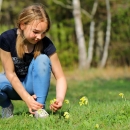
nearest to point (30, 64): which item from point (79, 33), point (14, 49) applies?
point (14, 49)

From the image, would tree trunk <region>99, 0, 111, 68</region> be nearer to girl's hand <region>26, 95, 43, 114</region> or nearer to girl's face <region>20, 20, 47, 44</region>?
girl's face <region>20, 20, 47, 44</region>

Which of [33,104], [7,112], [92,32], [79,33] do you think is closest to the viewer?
[33,104]

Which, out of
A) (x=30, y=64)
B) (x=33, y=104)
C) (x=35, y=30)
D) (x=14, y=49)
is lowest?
(x=33, y=104)

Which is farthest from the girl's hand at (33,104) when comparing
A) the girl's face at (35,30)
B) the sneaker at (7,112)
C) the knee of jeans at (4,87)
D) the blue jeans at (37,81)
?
the girl's face at (35,30)

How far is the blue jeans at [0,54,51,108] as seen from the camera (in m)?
4.78

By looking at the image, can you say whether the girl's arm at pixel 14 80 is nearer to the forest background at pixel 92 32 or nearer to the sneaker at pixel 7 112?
the sneaker at pixel 7 112

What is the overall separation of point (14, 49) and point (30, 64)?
0.26m

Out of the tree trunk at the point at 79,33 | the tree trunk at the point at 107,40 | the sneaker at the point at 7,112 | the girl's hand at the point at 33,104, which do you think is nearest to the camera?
the girl's hand at the point at 33,104

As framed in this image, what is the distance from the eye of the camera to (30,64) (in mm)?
4965

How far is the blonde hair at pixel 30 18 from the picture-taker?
4768mm

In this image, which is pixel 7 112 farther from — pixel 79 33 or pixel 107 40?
pixel 107 40

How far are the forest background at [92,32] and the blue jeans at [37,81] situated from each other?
54.9 feet

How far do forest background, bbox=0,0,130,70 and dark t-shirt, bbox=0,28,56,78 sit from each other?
1664 cm

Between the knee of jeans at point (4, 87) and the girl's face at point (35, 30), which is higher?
the girl's face at point (35, 30)
